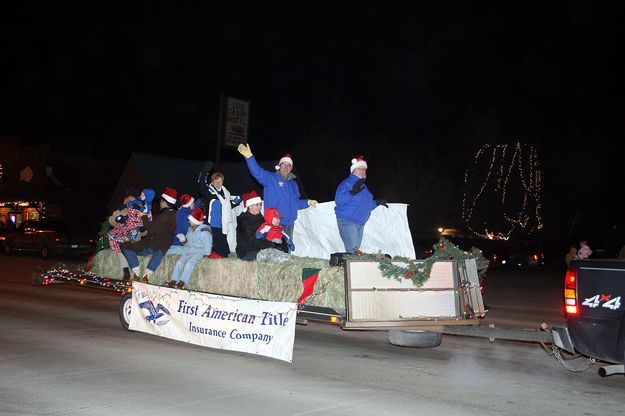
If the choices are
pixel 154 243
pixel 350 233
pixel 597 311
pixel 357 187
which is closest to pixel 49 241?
pixel 154 243

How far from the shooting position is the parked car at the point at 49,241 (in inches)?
1154

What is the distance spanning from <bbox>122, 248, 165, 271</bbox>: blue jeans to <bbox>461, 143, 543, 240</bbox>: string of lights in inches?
1213

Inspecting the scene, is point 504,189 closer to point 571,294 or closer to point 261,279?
point 261,279

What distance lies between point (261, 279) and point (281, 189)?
5.36 ft

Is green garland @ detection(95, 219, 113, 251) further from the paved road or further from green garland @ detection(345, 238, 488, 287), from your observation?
green garland @ detection(345, 238, 488, 287)

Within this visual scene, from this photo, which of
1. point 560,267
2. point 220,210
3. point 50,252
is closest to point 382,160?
point 560,267

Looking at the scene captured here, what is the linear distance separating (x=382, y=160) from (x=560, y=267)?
44.1 ft

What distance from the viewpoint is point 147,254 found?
35.8 feet

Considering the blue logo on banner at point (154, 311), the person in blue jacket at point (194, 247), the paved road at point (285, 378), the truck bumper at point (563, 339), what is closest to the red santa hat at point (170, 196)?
the person in blue jacket at point (194, 247)

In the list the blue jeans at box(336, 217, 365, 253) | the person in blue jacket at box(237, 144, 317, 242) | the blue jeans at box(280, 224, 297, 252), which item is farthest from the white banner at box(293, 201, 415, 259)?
the blue jeans at box(336, 217, 365, 253)

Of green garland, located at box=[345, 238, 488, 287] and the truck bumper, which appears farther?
green garland, located at box=[345, 238, 488, 287]

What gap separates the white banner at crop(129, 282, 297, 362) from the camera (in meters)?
8.02

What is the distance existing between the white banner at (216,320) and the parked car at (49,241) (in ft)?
69.3

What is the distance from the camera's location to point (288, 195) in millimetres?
10391
